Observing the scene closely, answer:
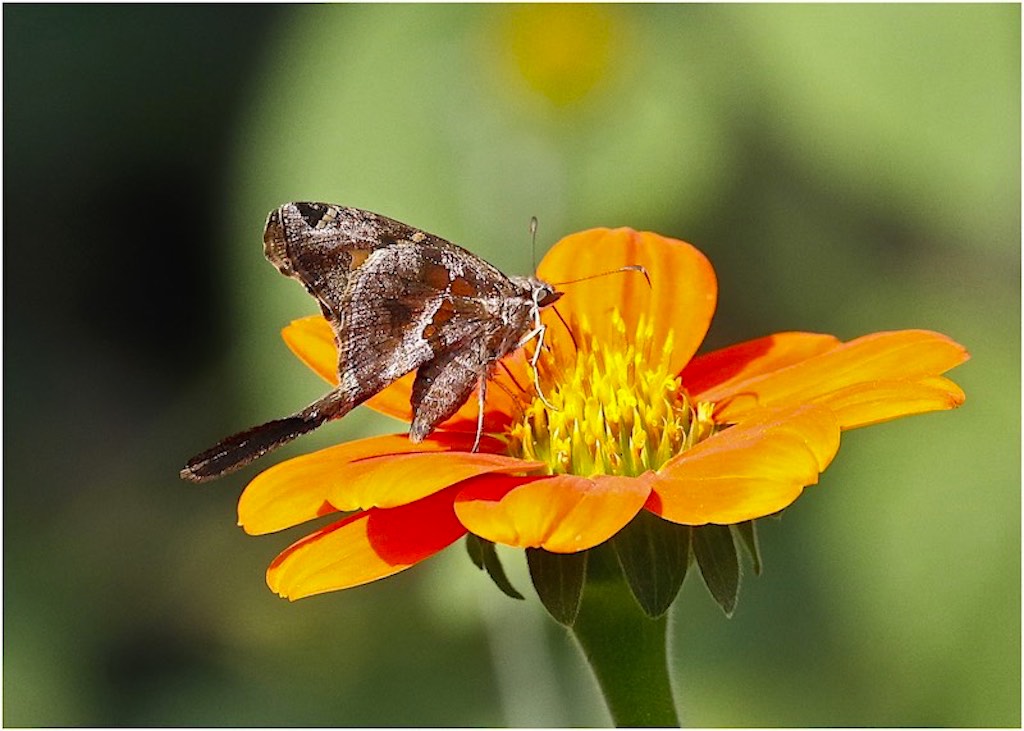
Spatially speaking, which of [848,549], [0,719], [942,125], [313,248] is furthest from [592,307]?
[0,719]

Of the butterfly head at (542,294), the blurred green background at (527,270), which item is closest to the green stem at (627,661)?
the butterfly head at (542,294)

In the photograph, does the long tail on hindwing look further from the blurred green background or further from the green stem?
the blurred green background

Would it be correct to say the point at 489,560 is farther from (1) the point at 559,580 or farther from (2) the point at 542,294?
(2) the point at 542,294

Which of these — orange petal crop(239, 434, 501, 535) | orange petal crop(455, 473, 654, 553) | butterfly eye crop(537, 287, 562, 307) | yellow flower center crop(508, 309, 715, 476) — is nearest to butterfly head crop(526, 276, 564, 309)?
butterfly eye crop(537, 287, 562, 307)


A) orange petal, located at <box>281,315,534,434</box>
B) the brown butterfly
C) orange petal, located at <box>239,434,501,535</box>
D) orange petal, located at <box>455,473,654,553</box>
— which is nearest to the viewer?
orange petal, located at <box>455,473,654,553</box>

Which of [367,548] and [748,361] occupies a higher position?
[748,361]

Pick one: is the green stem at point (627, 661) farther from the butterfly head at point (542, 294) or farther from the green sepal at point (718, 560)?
the butterfly head at point (542, 294)

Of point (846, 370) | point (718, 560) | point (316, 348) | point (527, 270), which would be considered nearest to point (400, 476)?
point (718, 560)

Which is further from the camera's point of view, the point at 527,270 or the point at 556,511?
the point at 527,270
